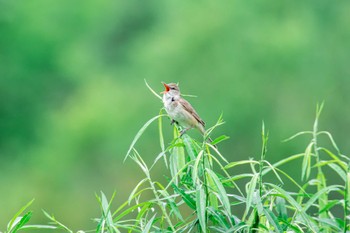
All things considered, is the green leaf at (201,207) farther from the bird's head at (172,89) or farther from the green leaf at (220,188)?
the bird's head at (172,89)

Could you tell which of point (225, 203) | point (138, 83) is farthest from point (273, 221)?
point (138, 83)

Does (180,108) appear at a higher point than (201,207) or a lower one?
higher

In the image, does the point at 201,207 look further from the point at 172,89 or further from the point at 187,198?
the point at 172,89

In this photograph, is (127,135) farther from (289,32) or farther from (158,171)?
(289,32)

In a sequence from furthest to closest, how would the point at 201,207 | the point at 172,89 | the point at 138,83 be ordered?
the point at 138,83 → the point at 172,89 → the point at 201,207

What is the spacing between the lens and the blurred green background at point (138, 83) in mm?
23328

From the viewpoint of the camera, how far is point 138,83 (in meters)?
27.4

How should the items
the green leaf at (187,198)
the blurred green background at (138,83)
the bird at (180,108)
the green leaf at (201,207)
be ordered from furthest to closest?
the blurred green background at (138,83) → the bird at (180,108) → the green leaf at (187,198) → the green leaf at (201,207)

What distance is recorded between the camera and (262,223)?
3191 mm

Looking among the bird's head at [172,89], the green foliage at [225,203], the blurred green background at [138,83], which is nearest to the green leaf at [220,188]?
the green foliage at [225,203]

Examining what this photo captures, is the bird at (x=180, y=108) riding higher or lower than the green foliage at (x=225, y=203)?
higher

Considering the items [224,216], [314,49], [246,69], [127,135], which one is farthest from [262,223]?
[314,49]

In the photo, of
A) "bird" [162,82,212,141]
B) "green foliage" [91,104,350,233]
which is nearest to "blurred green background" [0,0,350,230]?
"bird" [162,82,212,141]

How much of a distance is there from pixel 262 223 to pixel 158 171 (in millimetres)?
18831
